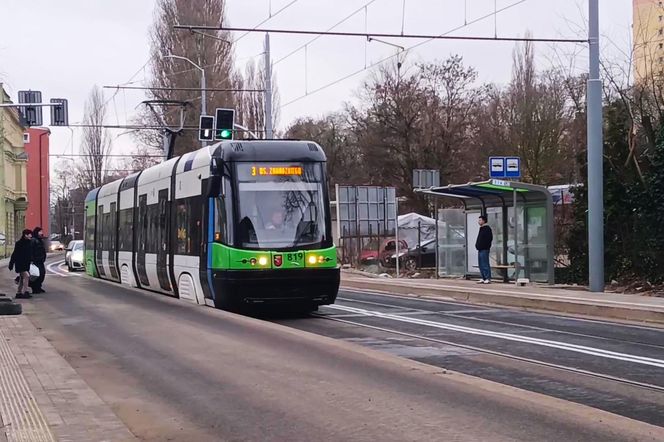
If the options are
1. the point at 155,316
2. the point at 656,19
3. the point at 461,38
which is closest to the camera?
the point at 155,316

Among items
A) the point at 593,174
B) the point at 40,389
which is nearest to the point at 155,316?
A: the point at 40,389

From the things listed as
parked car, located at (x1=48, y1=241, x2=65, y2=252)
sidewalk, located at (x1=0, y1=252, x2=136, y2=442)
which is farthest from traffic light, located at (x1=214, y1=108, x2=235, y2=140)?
parked car, located at (x1=48, y1=241, x2=65, y2=252)

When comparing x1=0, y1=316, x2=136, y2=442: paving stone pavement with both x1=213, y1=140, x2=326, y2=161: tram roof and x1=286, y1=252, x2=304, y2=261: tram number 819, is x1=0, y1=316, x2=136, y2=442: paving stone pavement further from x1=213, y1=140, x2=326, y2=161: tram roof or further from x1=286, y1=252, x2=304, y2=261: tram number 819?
x1=213, y1=140, x2=326, y2=161: tram roof

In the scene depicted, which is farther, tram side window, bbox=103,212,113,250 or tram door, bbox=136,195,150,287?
tram side window, bbox=103,212,113,250

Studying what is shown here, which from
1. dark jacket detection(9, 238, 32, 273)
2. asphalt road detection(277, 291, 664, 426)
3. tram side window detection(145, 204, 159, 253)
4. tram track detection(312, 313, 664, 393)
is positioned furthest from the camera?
tram side window detection(145, 204, 159, 253)

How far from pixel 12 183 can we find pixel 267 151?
70.9 meters

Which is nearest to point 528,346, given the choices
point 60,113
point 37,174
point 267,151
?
point 267,151

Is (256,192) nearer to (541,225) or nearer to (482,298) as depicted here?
(482,298)

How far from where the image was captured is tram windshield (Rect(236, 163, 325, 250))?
15078 millimetres

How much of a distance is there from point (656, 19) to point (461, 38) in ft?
61.2

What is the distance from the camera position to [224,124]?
29.3 metres

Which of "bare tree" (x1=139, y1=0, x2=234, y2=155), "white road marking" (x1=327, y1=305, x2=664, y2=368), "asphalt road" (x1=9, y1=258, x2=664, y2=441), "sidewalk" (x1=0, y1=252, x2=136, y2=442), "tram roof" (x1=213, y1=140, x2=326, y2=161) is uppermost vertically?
"bare tree" (x1=139, y1=0, x2=234, y2=155)

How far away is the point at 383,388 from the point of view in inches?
333

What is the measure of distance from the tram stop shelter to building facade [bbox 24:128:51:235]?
7706 cm
